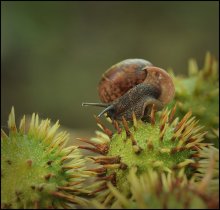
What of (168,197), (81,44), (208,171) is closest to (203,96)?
(208,171)

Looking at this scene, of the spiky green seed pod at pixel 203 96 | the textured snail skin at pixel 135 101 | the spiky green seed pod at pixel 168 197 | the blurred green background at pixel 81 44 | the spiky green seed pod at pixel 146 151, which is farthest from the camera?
the blurred green background at pixel 81 44

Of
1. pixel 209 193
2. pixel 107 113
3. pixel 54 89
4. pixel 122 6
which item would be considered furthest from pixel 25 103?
pixel 209 193

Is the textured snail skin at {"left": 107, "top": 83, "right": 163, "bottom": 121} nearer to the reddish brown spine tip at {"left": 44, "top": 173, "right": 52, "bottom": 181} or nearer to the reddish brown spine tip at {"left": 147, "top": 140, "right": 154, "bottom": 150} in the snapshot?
the reddish brown spine tip at {"left": 147, "top": 140, "right": 154, "bottom": 150}

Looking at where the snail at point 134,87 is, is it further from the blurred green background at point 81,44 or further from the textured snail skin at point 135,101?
the blurred green background at point 81,44

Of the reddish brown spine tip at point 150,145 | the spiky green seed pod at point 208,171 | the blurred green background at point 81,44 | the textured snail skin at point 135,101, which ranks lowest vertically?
the spiky green seed pod at point 208,171

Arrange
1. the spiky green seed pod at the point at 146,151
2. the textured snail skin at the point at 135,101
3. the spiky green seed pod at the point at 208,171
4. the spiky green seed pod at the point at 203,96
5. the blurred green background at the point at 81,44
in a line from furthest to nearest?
1. the blurred green background at the point at 81,44
2. the spiky green seed pod at the point at 203,96
3. the textured snail skin at the point at 135,101
4. the spiky green seed pod at the point at 146,151
5. the spiky green seed pod at the point at 208,171

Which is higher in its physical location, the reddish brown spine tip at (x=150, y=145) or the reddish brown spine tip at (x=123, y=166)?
the reddish brown spine tip at (x=150, y=145)

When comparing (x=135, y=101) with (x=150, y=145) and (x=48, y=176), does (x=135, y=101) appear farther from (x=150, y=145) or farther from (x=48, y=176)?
(x=48, y=176)

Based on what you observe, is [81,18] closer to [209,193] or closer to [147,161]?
[147,161]

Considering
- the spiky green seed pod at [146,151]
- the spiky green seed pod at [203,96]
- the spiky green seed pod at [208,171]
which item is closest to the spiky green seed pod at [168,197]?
the spiky green seed pod at [208,171]
